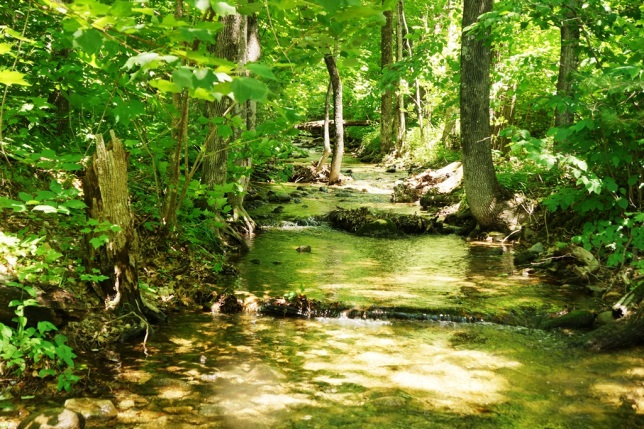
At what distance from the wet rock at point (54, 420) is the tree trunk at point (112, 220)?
66.7 inches

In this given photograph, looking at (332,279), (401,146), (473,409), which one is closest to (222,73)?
(473,409)

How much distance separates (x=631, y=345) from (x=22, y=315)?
488cm

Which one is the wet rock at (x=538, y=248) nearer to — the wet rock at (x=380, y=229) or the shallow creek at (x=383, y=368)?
the shallow creek at (x=383, y=368)

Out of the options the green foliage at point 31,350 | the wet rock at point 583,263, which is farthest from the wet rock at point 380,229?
the green foliage at point 31,350

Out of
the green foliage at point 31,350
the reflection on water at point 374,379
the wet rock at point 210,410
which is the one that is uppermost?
the green foliage at point 31,350

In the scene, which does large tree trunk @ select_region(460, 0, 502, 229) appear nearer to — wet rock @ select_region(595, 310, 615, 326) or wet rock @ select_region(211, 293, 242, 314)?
wet rock @ select_region(595, 310, 615, 326)

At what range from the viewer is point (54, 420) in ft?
9.70

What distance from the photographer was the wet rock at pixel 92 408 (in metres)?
3.25

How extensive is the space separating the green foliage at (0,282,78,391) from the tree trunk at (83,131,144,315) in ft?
3.48

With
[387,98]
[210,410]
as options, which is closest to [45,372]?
[210,410]

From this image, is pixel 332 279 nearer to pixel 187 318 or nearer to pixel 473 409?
pixel 187 318

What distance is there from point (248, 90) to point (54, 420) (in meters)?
2.31

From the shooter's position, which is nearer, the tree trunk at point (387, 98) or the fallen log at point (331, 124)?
the tree trunk at point (387, 98)

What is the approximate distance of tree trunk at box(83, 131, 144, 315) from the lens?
4648mm
